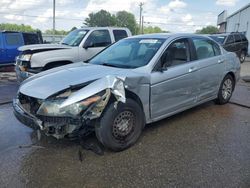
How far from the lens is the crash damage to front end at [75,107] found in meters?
3.62

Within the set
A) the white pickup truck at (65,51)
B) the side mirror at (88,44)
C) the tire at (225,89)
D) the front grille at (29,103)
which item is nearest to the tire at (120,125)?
the front grille at (29,103)

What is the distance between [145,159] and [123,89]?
0.99 meters

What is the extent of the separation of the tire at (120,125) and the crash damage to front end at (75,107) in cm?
13

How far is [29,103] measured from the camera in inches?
164

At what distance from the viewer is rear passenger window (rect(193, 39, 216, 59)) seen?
18.4 feet

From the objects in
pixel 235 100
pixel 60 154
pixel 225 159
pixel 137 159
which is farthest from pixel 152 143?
pixel 235 100

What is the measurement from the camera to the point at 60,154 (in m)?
4.04

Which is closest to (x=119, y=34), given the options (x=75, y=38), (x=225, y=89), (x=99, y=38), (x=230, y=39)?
(x=99, y=38)

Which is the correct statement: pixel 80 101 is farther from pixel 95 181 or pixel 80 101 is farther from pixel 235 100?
pixel 235 100

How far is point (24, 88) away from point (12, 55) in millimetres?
9959

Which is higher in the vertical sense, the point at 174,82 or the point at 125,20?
the point at 125,20

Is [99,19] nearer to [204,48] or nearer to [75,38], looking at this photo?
[75,38]

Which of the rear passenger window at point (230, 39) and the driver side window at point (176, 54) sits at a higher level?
the rear passenger window at point (230, 39)

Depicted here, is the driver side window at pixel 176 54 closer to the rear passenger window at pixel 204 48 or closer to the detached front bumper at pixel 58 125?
the rear passenger window at pixel 204 48
